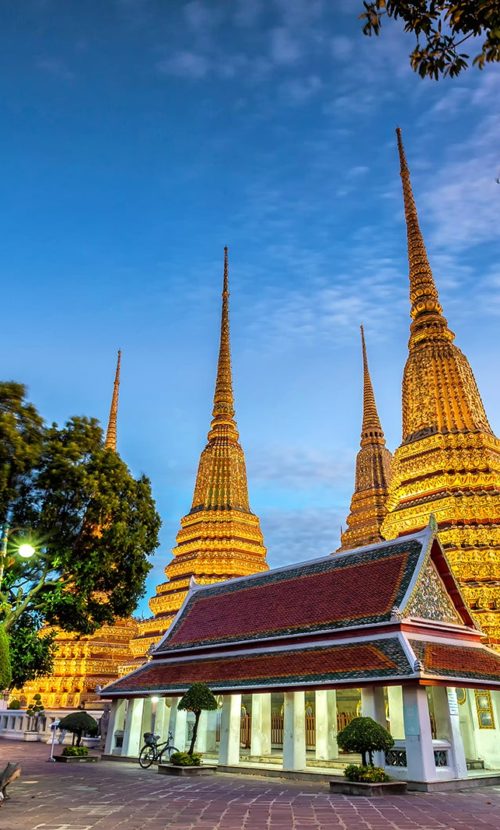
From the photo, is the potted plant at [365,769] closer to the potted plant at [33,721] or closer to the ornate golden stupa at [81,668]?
the potted plant at [33,721]

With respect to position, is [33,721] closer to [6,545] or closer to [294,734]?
[6,545]

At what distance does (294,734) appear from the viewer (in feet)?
49.8

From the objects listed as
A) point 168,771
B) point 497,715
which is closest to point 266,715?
point 168,771

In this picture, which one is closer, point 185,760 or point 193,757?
point 185,760

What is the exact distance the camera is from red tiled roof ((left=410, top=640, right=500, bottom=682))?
1370 centimetres

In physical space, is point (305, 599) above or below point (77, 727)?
above

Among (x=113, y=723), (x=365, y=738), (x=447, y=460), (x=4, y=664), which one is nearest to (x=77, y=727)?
(x=113, y=723)

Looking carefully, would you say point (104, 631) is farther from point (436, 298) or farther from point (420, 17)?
point (420, 17)

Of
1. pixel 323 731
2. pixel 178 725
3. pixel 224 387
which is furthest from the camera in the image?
pixel 224 387

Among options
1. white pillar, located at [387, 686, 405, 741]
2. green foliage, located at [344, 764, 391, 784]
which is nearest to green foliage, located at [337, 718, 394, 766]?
green foliage, located at [344, 764, 391, 784]

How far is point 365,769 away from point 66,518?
9.61 metres

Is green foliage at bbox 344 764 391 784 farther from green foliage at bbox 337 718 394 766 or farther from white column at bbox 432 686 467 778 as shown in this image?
white column at bbox 432 686 467 778

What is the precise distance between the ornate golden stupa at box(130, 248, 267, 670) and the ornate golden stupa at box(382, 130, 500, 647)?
987cm

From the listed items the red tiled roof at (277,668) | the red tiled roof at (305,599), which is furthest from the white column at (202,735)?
the red tiled roof at (305,599)
